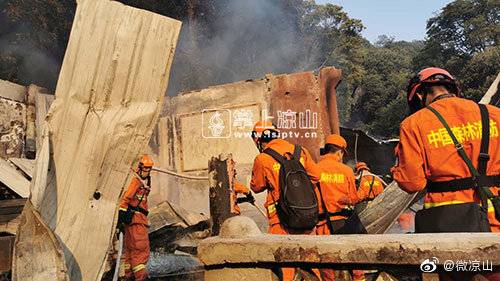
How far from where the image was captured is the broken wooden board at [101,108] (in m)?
1.51

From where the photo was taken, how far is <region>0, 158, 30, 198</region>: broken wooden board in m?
4.46

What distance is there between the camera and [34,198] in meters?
1.42

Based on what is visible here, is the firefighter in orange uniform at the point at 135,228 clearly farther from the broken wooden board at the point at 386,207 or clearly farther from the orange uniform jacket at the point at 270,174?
the broken wooden board at the point at 386,207

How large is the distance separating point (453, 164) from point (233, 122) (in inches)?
259

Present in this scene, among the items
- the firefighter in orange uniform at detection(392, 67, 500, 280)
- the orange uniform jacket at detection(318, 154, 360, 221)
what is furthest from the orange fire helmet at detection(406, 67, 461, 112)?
the orange uniform jacket at detection(318, 154, 360, 221)

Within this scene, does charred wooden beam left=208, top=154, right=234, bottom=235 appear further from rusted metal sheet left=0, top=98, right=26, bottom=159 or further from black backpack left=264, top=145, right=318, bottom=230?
rusted metal sheet left=0, top=98, right=26, bottom=159

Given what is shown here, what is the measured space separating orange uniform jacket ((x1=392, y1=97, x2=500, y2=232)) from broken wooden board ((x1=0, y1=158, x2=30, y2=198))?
3.56m

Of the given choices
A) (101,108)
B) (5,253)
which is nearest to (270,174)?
(5,253)

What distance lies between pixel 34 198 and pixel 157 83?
0.53 metres

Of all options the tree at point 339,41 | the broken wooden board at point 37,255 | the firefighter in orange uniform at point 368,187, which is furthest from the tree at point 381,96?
the broken wooden board at point 37,255

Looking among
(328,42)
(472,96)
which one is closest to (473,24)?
(472,96)

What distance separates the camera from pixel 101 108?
153 centimetres

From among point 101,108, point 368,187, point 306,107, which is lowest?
point 368,187

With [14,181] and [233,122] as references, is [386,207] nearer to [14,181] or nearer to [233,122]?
[233,122]
